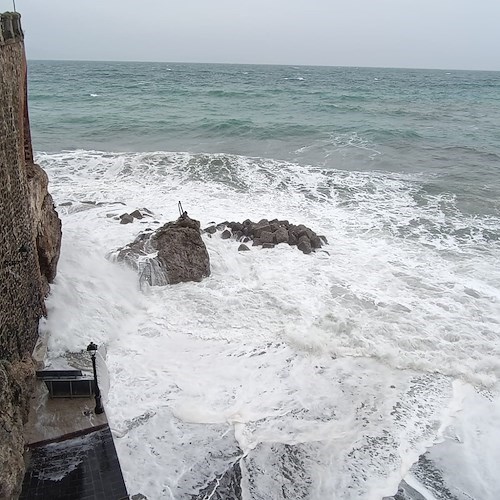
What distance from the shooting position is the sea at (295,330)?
7.61 metres

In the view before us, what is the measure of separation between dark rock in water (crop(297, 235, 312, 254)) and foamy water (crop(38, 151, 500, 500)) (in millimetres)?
208

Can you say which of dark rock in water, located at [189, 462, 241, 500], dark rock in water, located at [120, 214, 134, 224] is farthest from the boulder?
dark rock in water, located at [189, 462, 241, 500]

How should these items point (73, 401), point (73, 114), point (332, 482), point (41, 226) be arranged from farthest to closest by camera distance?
1. point (73, 114)
2. point (41, 226)
3. point (73, 401)
4. point (332, 482)

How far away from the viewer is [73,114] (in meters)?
38.8

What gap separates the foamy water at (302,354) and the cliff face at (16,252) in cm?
127

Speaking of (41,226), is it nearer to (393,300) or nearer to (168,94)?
(393,300)

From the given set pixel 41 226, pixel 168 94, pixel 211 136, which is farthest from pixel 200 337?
pixel 168 94

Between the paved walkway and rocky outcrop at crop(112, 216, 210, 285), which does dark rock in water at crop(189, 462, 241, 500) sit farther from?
rocky outcrop at crop(112, 216, 210, 285)

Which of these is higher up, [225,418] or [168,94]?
[168,94]

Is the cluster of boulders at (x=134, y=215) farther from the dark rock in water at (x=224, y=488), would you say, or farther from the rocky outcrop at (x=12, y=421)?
the dark rock in water at (x=224, y=488)

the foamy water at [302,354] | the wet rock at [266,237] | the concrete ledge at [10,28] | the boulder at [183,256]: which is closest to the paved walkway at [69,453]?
the foamy water at [302,354]

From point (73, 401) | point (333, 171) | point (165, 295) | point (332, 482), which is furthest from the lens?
point (333, 171)

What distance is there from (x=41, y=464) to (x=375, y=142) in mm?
30536

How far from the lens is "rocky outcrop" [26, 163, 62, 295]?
403 inches
